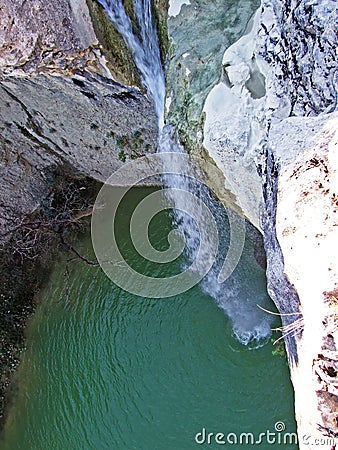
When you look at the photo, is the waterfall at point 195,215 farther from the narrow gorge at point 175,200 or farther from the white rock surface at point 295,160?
the white rock surface at point 295,160

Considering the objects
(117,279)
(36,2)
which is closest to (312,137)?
(36,2)

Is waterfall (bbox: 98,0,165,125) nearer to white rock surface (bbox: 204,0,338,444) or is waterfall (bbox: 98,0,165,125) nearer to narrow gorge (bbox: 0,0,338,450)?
narrow gorge (bbox: 0,0,338,450)

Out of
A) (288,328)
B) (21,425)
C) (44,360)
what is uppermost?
(288,328)

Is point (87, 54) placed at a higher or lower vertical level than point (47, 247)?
higher

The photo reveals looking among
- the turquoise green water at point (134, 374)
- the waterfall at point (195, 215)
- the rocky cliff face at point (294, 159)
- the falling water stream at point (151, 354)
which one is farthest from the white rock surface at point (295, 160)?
the turquoise green water at point (134, 374)

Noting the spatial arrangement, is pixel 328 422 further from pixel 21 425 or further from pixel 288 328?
pixel 21 425

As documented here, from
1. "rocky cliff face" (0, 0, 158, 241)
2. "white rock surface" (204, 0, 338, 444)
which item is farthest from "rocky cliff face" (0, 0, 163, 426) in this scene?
"white rock surface" (204, 0, 338, 444)

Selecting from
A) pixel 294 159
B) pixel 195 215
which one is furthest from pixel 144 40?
pixel 294 159

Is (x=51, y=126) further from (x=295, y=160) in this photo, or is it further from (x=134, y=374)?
(x=295, y=160)
